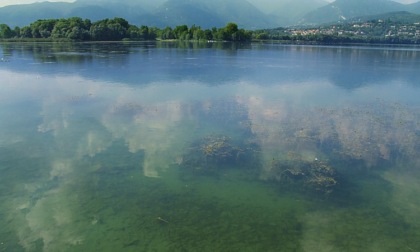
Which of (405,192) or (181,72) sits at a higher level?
(181,72)

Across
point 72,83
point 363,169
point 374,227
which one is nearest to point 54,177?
point 374,227

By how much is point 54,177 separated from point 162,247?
6.87 metres

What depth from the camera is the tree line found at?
139 m

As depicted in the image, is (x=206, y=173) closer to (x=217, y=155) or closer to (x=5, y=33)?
(x=217, y=155)

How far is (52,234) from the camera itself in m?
10.3

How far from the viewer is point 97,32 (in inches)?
5694

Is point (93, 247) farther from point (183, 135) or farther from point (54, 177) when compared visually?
point (183, 135)

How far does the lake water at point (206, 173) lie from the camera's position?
34.1 ft

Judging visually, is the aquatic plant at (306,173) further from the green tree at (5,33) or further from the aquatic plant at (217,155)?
the green tree at (5,33)

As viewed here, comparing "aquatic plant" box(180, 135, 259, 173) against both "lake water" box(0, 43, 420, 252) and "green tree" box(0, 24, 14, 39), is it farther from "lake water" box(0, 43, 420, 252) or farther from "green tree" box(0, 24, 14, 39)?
"green tree" box(0, 24, 14, 39)

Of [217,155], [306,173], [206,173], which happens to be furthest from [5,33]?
[306,173]

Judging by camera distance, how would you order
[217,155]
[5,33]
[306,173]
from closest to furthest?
1. [306,173]
2. [217,155]
3. [5,33]

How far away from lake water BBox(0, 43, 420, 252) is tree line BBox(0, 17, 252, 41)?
403 ft

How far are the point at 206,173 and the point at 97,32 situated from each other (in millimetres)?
145135
